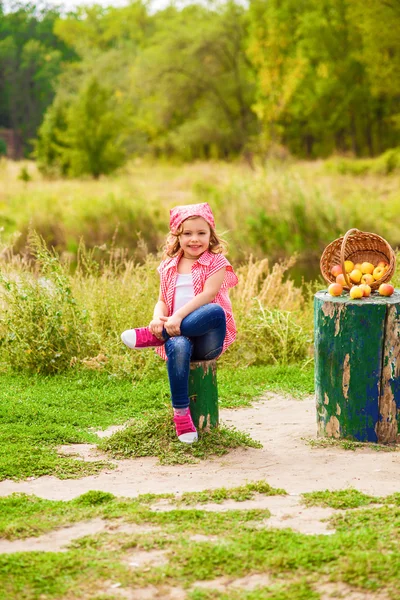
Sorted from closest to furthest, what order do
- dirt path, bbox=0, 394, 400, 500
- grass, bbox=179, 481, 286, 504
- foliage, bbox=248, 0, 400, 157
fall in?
grass, bbox=179, 481, 286, 504 < dirt path, bbox=0, 394, 400, 500 < foliage, bbox=248, 0, 400, 157

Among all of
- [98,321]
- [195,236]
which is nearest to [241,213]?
[98,321]

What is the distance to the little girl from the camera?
188 inches

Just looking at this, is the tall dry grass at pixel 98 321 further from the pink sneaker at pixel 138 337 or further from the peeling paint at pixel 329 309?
the peeling paint at pixel 329 309

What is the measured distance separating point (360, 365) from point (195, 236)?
1260 millimetres

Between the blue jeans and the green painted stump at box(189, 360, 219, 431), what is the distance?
0.11 metres

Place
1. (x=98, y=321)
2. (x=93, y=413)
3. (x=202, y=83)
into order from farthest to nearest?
(x=202, y=83)
(x=98, y=321)
(x=93, y=413)

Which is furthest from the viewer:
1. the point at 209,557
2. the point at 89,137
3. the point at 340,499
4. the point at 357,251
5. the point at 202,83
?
the point at 202,83

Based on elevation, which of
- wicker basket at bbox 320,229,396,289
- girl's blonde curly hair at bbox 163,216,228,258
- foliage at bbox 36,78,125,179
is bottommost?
wicker basket at bbox 320,229,396,289

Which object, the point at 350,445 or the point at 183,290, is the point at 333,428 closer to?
the point at 350,445

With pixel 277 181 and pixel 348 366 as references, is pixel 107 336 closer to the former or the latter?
pixel 348 366

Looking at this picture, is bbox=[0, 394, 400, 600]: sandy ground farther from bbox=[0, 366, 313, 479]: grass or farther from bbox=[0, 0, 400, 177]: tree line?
bbox=[0, 0, 400, 177]: tree line

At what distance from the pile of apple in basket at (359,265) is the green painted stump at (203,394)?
929 millimetres

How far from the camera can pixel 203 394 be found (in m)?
4.95

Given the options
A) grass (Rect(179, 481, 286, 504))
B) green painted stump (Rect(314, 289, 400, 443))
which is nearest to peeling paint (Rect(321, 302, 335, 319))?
green painted stump (Rect(314, 289, 400, 443))
